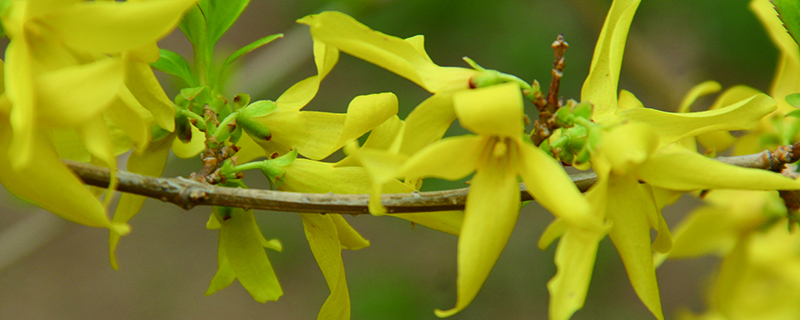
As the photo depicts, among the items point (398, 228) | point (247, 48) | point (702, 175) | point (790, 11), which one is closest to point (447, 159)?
point (702, 175)

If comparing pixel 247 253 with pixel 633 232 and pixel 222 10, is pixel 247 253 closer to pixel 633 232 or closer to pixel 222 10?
pixel 222 10

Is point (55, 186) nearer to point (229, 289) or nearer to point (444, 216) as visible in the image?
point (444, 216)

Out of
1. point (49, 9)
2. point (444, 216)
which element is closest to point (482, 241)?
point (444, 216)

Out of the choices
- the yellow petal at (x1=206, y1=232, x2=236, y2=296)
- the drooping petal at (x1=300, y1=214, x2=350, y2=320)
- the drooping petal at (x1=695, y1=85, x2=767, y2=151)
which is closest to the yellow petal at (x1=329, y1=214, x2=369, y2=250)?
the drooping petal at (x1=300, y1=214, x2=350, y2=320)

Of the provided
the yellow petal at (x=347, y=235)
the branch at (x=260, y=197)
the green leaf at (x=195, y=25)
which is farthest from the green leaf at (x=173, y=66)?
the yellow petal at (x=347, y=235)

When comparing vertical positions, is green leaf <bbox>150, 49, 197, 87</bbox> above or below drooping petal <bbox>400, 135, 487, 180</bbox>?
below

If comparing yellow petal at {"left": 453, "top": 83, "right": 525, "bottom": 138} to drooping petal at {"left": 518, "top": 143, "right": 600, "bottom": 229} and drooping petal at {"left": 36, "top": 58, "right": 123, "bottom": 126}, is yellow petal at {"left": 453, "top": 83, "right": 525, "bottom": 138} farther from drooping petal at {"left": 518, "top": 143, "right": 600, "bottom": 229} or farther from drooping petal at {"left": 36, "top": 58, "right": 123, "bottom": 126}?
drooping petal at {"left": 36, "top": 58, "right": 123, "bottom": 126}

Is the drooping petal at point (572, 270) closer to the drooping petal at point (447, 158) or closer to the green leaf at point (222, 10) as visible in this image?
the drooping petal at point (447, 158)
